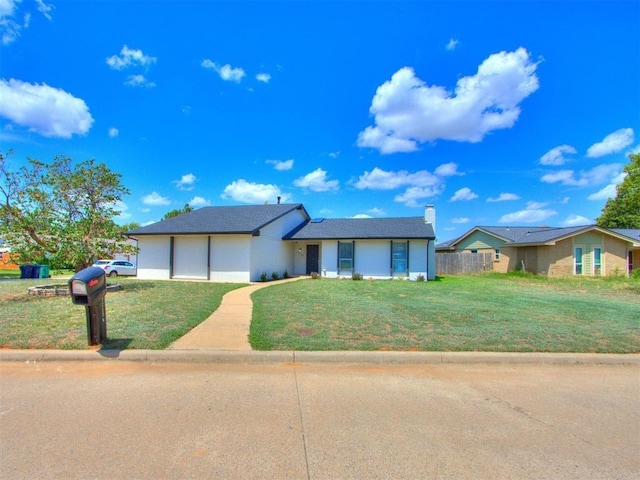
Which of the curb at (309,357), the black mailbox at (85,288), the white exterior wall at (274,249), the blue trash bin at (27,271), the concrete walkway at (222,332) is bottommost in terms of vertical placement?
the curb at (309,357)

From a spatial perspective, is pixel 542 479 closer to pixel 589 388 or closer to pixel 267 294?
pixel 589 388

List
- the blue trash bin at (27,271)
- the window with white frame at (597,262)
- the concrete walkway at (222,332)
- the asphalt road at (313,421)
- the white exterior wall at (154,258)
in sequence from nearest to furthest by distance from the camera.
Result: the asphalt road at (313,421) < the concrete walkway at (222,332) < the white exterior wall at (154,258) < the blue trash bin at (27,271) < the window with white frame at (597,262)

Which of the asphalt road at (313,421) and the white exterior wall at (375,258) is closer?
the asphalt road at (313,421)

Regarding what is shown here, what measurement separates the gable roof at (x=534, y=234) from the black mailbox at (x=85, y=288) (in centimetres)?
2416

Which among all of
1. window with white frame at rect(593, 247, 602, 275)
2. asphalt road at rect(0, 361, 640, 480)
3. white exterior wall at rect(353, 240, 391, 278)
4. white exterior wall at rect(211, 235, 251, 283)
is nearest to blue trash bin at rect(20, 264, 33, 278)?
white exterior wall at rect(211, 235, 251, 283)

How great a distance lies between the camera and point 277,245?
65.4 ft

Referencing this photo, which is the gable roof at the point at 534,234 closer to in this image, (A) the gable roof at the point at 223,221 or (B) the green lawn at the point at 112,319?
(A) the gable roof at the point at 223,221

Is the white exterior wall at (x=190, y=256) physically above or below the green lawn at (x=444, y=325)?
above

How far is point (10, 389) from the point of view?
3934 millimetres

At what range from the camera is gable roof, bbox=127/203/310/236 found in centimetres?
1698

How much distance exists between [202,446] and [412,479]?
5.58ft

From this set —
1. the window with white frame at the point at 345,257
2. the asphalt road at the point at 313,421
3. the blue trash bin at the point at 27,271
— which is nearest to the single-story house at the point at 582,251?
the window with white frame at the point at 345,257

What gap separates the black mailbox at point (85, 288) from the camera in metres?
5.07

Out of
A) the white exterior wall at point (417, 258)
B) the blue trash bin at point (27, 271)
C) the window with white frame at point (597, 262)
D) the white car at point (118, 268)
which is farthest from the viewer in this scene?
the window with white frame at point (597, 262)
